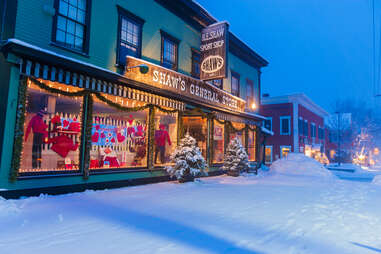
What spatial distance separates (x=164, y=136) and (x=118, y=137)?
267 cm

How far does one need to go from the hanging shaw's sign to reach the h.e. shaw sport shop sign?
2.68 feet

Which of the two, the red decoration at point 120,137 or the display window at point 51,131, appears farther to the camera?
the red decoration at point 120,137

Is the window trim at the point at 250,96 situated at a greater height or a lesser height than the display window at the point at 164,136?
greater

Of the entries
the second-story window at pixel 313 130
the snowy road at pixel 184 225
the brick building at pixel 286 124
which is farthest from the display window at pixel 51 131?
the second-story window at pixel 313 130

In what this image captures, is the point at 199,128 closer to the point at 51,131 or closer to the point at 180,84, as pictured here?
the point at 180,84

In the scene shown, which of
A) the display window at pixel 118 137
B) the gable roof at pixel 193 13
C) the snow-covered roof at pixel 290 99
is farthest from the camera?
the snow-covered roof at pixel 290 99

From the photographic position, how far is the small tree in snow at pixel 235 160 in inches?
559

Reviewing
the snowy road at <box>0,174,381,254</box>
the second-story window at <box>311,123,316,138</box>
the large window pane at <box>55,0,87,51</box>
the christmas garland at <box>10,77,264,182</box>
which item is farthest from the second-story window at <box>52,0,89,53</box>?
the second-story window at <box>311,123,316,138</box>

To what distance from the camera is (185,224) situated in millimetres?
4938

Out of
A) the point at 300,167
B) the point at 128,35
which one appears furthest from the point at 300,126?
the point at 128,35

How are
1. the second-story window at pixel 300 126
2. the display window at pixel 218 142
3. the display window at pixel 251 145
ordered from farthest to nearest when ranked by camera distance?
the second-story window at pixel 300 126 → the display window at pixel 251 145 → the display window at pixel 218 142

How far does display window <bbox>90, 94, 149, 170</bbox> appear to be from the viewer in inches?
355

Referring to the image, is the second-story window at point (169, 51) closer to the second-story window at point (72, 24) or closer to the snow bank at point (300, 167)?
the second-story window at point (72, 24)

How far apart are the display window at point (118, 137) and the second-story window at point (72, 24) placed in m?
2.02
